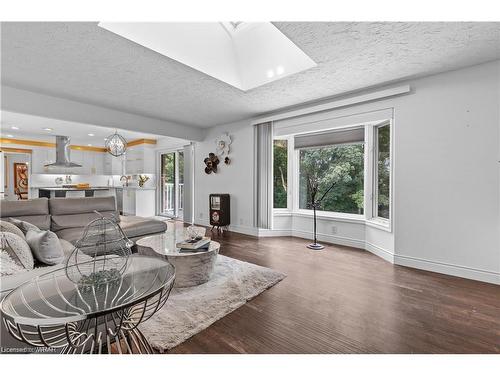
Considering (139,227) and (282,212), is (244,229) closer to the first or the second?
(282,212)

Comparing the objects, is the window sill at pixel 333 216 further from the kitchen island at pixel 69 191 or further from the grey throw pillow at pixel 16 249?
the kitchen island at pixel 69 191

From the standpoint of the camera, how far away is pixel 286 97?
12.4 feet

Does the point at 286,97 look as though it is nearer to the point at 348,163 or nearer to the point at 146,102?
→ the point at 348,163

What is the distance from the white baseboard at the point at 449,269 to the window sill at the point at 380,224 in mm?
407

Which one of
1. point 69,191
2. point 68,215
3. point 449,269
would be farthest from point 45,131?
point 449,269

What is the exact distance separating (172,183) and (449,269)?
6723mm

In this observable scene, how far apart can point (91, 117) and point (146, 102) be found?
1.01 metres

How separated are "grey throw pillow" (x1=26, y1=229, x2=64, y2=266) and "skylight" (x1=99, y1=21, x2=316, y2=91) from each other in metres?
1.99

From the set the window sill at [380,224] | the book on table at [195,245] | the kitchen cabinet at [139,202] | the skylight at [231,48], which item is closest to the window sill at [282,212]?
the window sill at [380,224]

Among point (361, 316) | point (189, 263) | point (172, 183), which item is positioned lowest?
point (361, 316)

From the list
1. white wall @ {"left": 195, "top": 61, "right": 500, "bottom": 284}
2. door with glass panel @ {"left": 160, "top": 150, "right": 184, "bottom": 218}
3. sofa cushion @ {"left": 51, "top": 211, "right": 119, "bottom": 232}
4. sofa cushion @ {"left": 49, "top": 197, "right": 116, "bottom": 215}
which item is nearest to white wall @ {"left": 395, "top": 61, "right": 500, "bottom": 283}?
white wall @ {"left": 195, "top": 61, "right": 500, "bottom": 284}

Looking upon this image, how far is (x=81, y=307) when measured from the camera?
1.10 metres

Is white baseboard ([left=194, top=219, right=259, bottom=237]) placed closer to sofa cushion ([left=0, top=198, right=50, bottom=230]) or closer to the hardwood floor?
the hardwood floor
